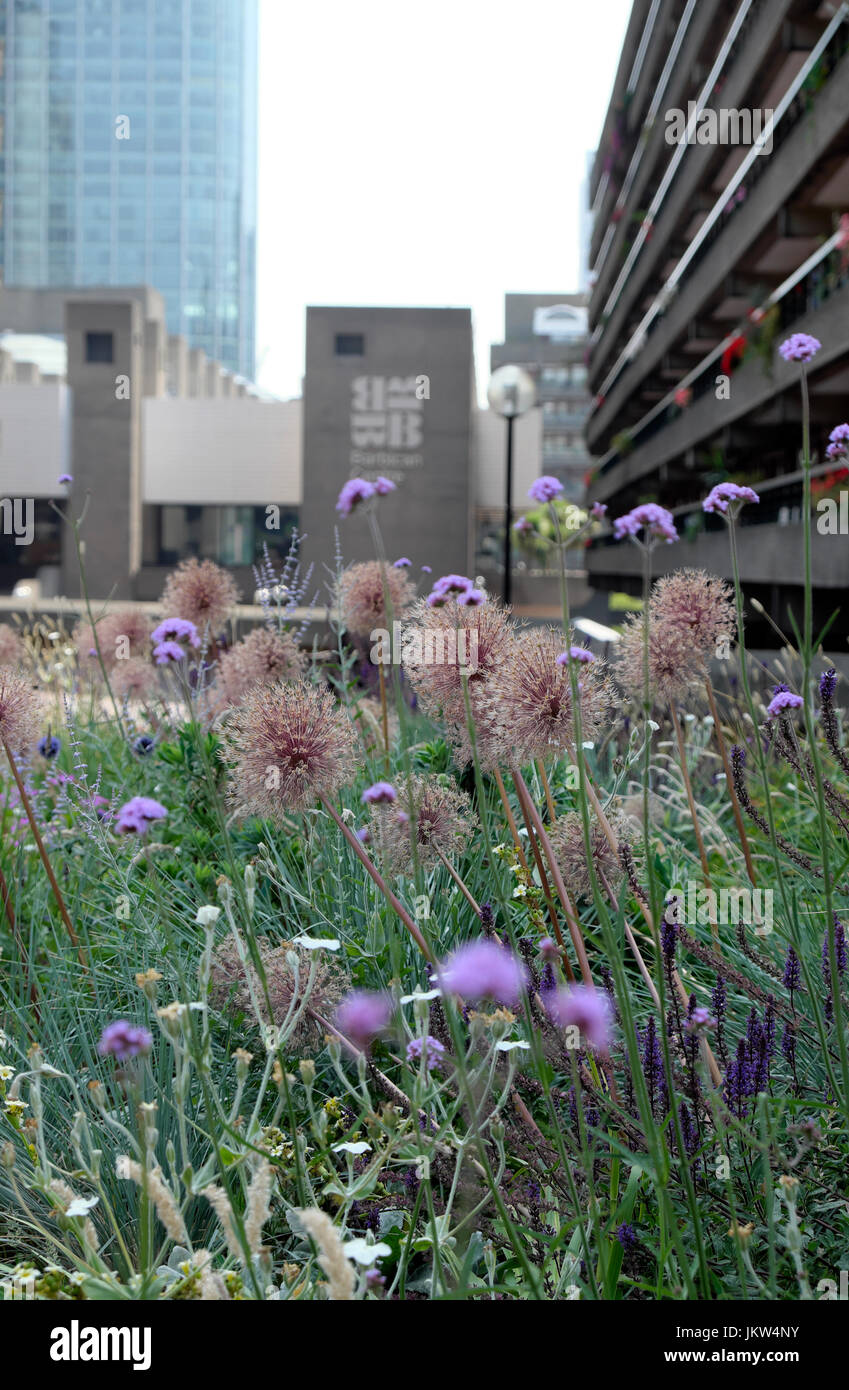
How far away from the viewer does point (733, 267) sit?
614 inches

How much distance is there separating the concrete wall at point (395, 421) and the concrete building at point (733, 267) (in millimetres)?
4383

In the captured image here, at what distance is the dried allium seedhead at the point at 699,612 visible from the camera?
2.08m

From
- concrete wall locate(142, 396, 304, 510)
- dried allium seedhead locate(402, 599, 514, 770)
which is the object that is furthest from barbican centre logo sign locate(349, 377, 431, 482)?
dried allium seedhead locate(402, 599, 514, 770)

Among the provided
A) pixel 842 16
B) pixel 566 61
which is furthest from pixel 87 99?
pixel 566 61

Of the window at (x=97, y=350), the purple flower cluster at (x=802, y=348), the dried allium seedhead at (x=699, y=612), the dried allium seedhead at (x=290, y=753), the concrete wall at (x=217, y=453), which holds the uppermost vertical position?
the window at (x=97, y=350)

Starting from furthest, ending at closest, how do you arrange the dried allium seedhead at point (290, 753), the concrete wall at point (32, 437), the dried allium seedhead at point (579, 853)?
1. the concrete wall at point (32, 437)
2. the dried allium seedhead at point (579, 853)
3. the dried allium seedhead at point (290, 753)

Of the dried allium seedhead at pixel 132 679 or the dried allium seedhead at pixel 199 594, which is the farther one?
the dried allium seedhead at pixel 132 679

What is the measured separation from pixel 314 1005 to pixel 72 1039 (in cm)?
67

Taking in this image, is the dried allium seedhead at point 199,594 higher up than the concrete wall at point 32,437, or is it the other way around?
the concrete wall at point 32,437

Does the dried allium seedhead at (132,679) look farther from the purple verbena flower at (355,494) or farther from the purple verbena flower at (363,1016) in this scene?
the purple verbena flower at (355,494)

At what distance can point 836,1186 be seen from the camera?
5.13 ft

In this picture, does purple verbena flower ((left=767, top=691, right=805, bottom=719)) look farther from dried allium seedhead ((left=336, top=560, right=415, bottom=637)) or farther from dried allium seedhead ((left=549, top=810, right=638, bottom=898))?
dried allium seedhead ((left=336, top=560, right=415, bottom=637))

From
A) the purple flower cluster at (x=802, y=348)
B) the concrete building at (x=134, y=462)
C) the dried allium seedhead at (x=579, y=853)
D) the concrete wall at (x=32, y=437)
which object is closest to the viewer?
the purple flower cluster at (x=802, y=348)

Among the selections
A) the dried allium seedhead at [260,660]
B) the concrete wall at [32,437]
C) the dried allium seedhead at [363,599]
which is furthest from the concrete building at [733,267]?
the concrete wall at [32,437]
